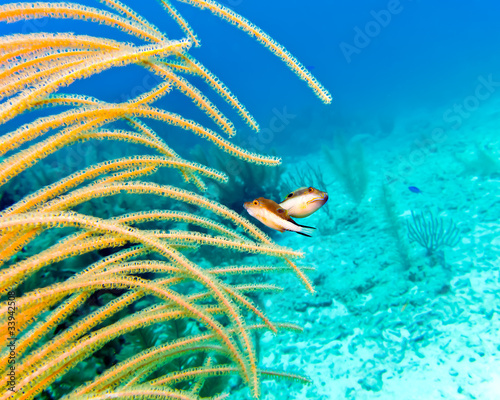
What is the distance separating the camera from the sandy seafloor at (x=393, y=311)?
289cm

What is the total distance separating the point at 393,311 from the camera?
3688mm

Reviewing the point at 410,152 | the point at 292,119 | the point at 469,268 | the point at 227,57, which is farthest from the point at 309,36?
the point at 469,268

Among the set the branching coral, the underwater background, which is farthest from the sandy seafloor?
the branching coral

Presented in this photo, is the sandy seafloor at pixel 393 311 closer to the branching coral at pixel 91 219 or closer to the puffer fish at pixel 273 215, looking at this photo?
the branching coral at pixel 91 219

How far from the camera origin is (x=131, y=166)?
183cm

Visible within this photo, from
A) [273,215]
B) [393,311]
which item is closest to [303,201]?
[273,215]

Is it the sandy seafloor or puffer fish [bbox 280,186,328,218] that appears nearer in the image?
puffer fish [bbox 280,186,328,218]

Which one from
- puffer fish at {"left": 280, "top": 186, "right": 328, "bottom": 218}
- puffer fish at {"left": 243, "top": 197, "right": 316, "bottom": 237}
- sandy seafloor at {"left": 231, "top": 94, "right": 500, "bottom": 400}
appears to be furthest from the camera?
sandy seafloor at {"left": 231, "top": 94, "right": 500, "bottom": 400}

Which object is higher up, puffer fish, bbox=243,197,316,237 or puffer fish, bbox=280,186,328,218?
puffer fish, bbox=280,186,328,218

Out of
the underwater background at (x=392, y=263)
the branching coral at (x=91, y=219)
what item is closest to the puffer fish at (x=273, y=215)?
the branching coral at (x=91, y=219)

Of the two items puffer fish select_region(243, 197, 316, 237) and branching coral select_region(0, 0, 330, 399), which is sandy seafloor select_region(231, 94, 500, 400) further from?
puffer fish select_region(243, 197, 316, 237)

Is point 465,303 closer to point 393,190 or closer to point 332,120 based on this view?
point 393,190

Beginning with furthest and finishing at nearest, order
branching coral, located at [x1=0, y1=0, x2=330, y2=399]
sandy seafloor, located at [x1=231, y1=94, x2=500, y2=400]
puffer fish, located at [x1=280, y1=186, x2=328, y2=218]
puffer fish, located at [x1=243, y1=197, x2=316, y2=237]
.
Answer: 1. sandy seafloor, located at [x1=231, y1=94, x2=500, y2=400]
2. puffer fish, located at [x1=280, y1=186, x2=328, y2=218]
3. puffer fish, located at [x1=243, y1=197, x2=316, y2=237]
4. branching coral, located at [x1=0, y1=0, x2=330, y2=399]

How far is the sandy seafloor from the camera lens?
9.48 feet
